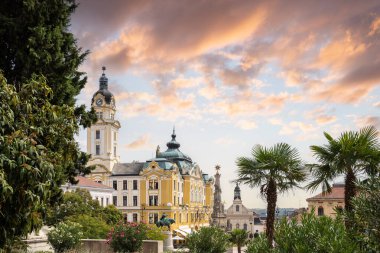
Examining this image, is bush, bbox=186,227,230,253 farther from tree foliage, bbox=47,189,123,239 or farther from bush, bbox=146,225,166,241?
tree foliage, bbox=47,189,123,239

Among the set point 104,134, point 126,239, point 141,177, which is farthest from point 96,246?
point 104,134

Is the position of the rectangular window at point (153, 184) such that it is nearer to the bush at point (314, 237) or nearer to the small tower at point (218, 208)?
the small tower at point (218, 208)

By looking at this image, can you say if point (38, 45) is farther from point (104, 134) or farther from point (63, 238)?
point (104, 134)

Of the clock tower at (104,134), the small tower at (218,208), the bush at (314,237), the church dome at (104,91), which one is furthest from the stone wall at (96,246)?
the church dome at (104,91)

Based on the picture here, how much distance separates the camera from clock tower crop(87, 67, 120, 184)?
88938mm

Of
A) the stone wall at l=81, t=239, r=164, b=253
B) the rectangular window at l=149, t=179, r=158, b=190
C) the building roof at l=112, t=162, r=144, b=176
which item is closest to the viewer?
the stone wall at l=81, t=239, r=164, b=253

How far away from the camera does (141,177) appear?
86.7 m

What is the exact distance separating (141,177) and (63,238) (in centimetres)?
6339

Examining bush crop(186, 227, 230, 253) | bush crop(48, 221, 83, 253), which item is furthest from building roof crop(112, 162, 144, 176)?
bush crop(186, 227, 230, 253)

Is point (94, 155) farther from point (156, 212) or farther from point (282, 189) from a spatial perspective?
point (282, 189)

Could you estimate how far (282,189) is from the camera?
21281 mm

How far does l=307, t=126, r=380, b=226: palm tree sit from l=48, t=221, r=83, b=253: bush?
1193 cm

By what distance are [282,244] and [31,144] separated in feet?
21.4

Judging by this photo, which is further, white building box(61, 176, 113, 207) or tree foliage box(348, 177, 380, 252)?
white building box(61, 176, 113, 207)
